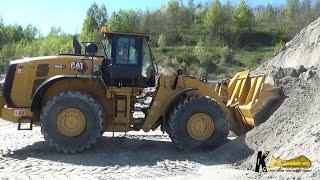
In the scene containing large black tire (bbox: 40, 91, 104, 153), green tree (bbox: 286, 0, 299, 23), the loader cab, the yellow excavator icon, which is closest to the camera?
the yellow excavator icon

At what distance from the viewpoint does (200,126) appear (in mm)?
11398

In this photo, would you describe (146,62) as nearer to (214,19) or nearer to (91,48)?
(91,48)

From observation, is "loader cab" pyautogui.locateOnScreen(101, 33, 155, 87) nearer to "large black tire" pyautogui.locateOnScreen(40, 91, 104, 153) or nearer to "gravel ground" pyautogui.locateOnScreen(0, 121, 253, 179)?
"large black tire" pyautogui.locateOnScreen(40, 91, 104, 153)

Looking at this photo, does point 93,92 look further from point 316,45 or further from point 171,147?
point 316,45

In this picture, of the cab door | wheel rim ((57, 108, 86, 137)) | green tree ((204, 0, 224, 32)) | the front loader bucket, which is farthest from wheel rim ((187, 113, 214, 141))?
green tree ((204, 0, 224, 32))

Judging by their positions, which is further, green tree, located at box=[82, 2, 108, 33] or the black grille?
green tree, located at box=[82, 2, 108, 33]

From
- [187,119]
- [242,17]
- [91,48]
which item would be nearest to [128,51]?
[91,48]

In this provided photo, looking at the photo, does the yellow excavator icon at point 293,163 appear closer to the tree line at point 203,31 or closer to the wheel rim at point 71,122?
the wheel rim at point 71,122

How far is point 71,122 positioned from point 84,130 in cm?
32

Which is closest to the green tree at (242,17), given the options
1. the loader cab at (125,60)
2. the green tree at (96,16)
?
the green tree at (96,16)

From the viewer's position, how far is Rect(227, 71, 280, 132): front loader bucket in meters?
11.5

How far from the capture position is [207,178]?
8656 millimetres

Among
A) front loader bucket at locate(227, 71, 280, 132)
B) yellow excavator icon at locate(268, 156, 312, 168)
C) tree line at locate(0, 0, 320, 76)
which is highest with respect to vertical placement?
tree line at locate(0, 0, 320, 76)

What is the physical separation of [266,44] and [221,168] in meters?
37.0
